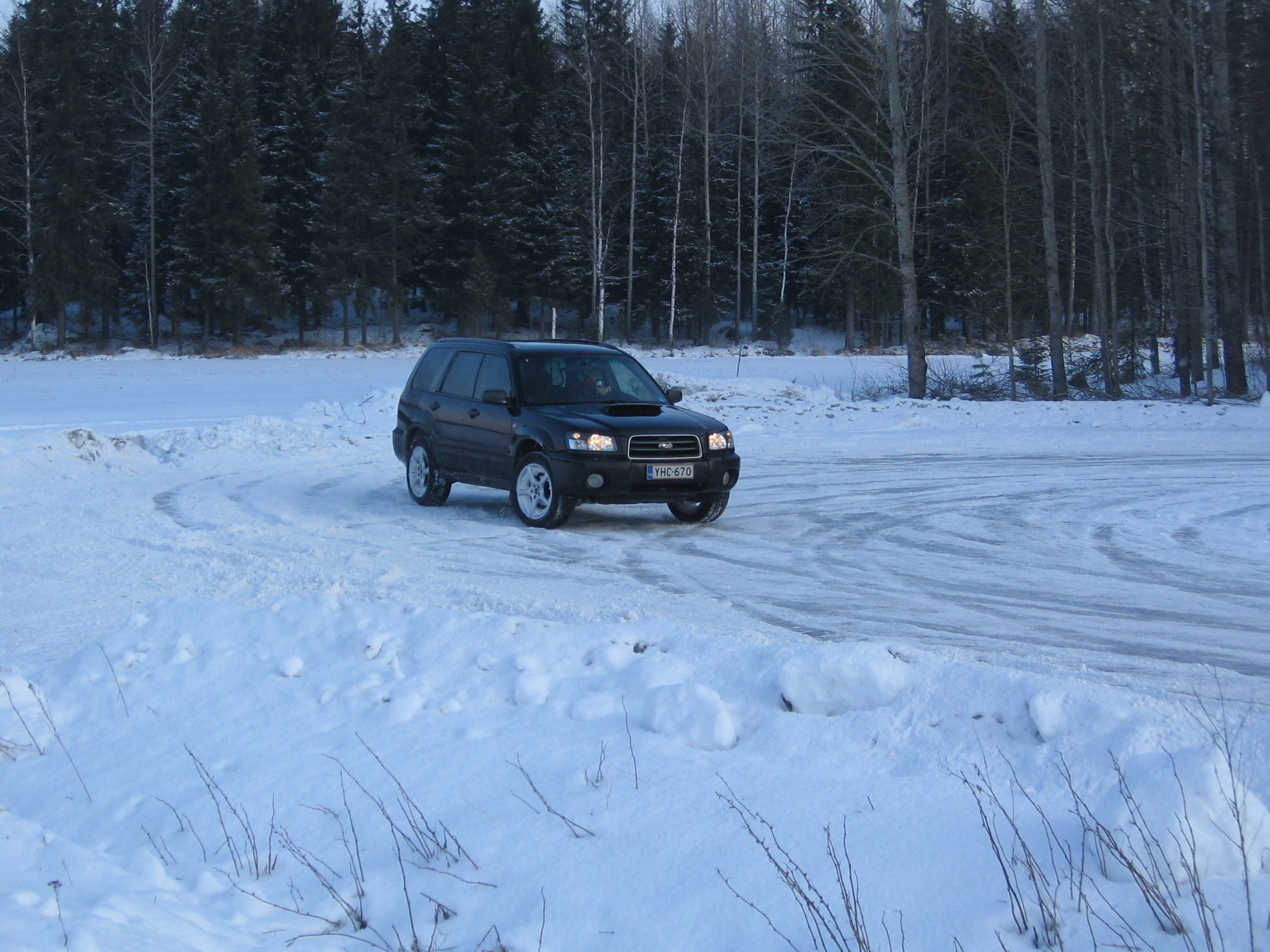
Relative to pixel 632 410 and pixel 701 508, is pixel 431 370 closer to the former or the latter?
pixel 632 410

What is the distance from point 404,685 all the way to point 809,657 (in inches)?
77.2

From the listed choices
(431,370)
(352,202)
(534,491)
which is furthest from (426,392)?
(352,202)

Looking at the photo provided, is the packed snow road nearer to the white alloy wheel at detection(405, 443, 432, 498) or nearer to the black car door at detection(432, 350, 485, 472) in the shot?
the white alloy wheel at detection(405, 443, 432, 498)

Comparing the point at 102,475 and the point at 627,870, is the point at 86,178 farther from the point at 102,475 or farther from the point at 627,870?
the point at 627,870

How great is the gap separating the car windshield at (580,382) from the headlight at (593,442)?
106 centimetres

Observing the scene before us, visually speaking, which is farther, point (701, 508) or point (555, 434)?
point (701, 508)

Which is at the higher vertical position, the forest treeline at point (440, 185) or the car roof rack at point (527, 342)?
the forest treeline at point (440, 185)

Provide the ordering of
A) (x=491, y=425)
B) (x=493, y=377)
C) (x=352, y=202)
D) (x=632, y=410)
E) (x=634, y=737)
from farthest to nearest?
1. (x=352, y=202)
2. (x=493, y=377)
3. (x=491, y=425)
4. (x=632, y=410)
5. (x=634, y=737)

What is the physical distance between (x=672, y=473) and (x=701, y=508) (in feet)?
3.10

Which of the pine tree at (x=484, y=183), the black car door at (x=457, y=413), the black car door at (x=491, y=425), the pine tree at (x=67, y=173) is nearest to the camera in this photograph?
the black car door at (x=491, y=425)

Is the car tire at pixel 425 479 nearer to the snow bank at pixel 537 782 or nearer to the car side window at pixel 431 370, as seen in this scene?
the car side window at pixel 431 370

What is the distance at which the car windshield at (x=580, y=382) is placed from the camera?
1202cm

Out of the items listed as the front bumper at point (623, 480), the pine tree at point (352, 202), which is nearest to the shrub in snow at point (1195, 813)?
the front bumper at point (623, 480)

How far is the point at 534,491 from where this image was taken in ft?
37.5
